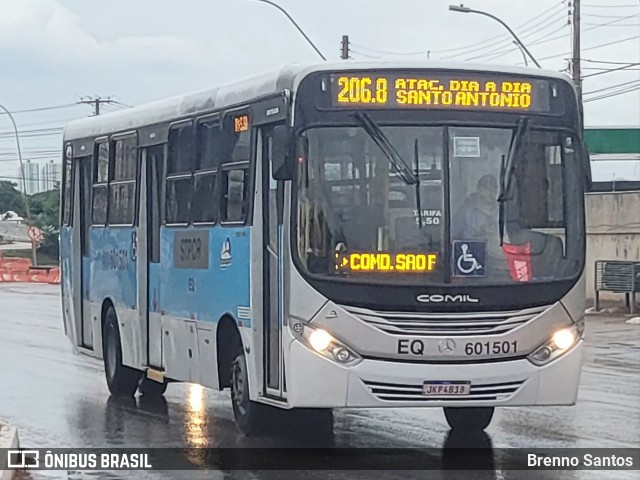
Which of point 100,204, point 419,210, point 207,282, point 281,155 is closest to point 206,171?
point 207,282

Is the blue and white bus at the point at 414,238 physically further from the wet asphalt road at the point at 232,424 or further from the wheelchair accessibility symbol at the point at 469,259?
the wet asphalt road at the point at 232,424

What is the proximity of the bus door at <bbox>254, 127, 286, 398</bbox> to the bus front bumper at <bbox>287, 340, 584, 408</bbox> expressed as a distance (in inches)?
14.3

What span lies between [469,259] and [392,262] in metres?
0.62

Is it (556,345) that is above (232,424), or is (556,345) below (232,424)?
above

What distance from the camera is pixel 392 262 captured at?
11219 mm

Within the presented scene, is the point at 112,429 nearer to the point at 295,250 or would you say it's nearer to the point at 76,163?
the point at 295,250

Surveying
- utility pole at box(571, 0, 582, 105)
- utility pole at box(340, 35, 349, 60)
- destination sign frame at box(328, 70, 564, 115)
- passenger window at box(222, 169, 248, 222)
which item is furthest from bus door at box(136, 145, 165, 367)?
utility pole at box(340, 35, 349, 60)

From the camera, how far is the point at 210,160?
13617 millimetres

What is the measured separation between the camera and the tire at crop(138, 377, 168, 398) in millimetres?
16656

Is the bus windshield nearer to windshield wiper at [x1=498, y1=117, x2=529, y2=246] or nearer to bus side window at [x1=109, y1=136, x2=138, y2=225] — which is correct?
windshield wiper at [x1=498, y1=117, x2=529, y2=246]

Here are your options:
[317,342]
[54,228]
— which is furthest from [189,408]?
[54,228]

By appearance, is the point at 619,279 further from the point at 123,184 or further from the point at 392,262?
the point at 392,262

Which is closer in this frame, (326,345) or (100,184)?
(326,345)

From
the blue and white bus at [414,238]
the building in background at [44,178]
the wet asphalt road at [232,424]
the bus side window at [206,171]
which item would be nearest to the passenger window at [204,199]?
the bus side window at [206,171]
